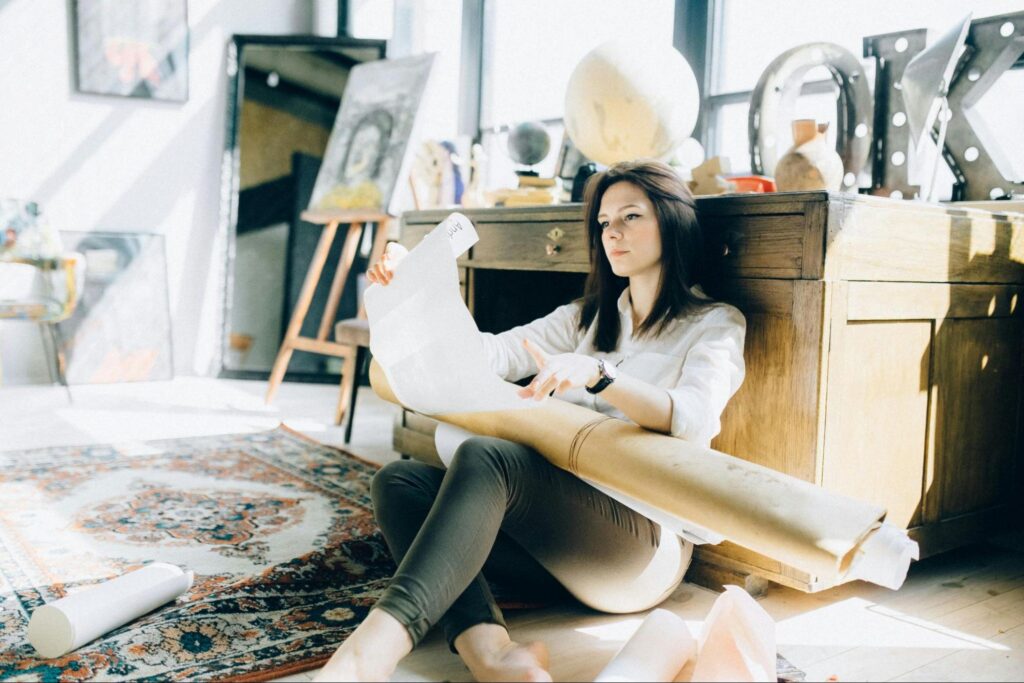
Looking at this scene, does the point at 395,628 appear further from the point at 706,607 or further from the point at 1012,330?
the point at 1012,330

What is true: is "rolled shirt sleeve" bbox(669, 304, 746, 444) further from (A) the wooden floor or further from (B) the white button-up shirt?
(A) the wooden floor

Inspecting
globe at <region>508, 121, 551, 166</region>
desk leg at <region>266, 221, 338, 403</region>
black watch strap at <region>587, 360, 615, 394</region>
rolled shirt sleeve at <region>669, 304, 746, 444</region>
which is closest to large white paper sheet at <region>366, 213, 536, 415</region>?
black watch strap at <region>587, 360, 615, 394</region>

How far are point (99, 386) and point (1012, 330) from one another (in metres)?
3.61

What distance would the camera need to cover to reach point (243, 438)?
9.80 ft

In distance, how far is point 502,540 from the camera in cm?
154

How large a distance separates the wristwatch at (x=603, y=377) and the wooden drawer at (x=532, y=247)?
0.56 m

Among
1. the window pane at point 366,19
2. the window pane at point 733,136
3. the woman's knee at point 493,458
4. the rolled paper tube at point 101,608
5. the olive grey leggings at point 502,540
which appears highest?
the window pane at point 366,19

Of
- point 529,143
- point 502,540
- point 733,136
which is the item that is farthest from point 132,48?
point 502,540

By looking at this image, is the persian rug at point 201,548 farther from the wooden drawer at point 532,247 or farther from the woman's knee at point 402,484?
the wooden drawer at point 532,247

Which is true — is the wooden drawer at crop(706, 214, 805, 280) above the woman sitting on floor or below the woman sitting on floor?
above

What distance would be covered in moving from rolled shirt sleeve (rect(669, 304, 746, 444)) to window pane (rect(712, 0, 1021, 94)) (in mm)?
942

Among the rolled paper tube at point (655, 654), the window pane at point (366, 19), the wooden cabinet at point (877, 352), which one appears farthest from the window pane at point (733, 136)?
the window pane at point (366, 19)

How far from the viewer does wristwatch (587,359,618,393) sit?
1271 mm

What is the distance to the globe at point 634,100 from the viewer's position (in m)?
1.97
